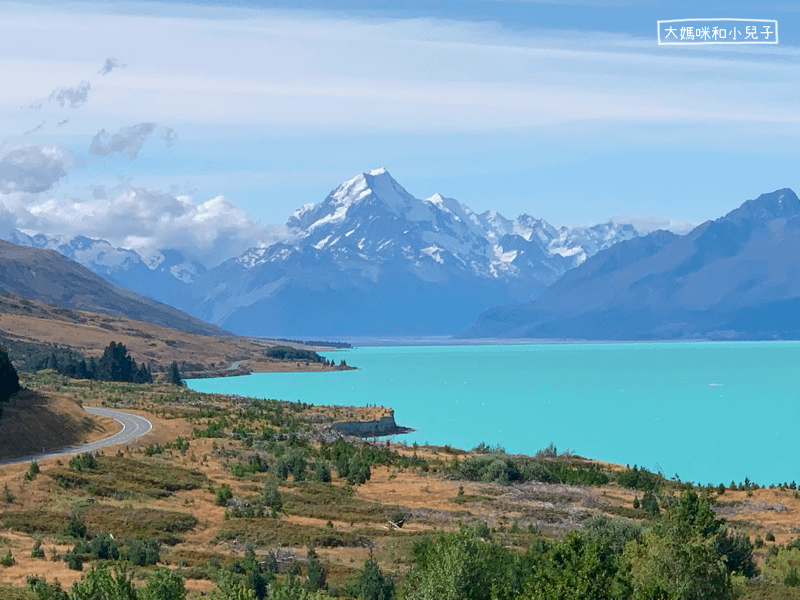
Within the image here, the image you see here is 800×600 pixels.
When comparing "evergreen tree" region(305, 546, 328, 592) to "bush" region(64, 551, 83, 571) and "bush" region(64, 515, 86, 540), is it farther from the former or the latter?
"bush" region(64, 515, 86, 540)

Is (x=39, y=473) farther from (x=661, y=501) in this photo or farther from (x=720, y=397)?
(x=720, y=397)

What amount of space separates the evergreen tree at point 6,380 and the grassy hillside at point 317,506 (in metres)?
8.72

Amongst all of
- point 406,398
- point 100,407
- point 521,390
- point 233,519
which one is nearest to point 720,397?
point 521,390

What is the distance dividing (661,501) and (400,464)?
18.5 m

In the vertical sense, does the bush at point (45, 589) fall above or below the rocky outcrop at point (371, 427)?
below

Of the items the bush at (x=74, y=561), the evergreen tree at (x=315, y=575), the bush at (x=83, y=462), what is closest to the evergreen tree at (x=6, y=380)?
the bush at (x=83, y=462)

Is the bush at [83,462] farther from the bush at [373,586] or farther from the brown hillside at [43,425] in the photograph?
the bush at [373,586]

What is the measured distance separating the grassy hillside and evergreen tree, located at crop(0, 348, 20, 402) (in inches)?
343

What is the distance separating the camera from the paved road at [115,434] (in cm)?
5584

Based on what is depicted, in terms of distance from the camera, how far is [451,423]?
382 ft

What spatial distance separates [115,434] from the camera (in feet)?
216

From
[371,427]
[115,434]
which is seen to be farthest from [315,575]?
[371,427]

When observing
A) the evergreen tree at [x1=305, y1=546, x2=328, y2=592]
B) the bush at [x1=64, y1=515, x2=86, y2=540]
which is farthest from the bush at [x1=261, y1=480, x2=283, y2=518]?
the evergreen tree at [x1=305, y1=546, x2=328, y2=592]

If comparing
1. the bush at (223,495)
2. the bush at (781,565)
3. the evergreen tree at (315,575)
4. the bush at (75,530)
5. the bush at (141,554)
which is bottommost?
the bush at (781,565)
